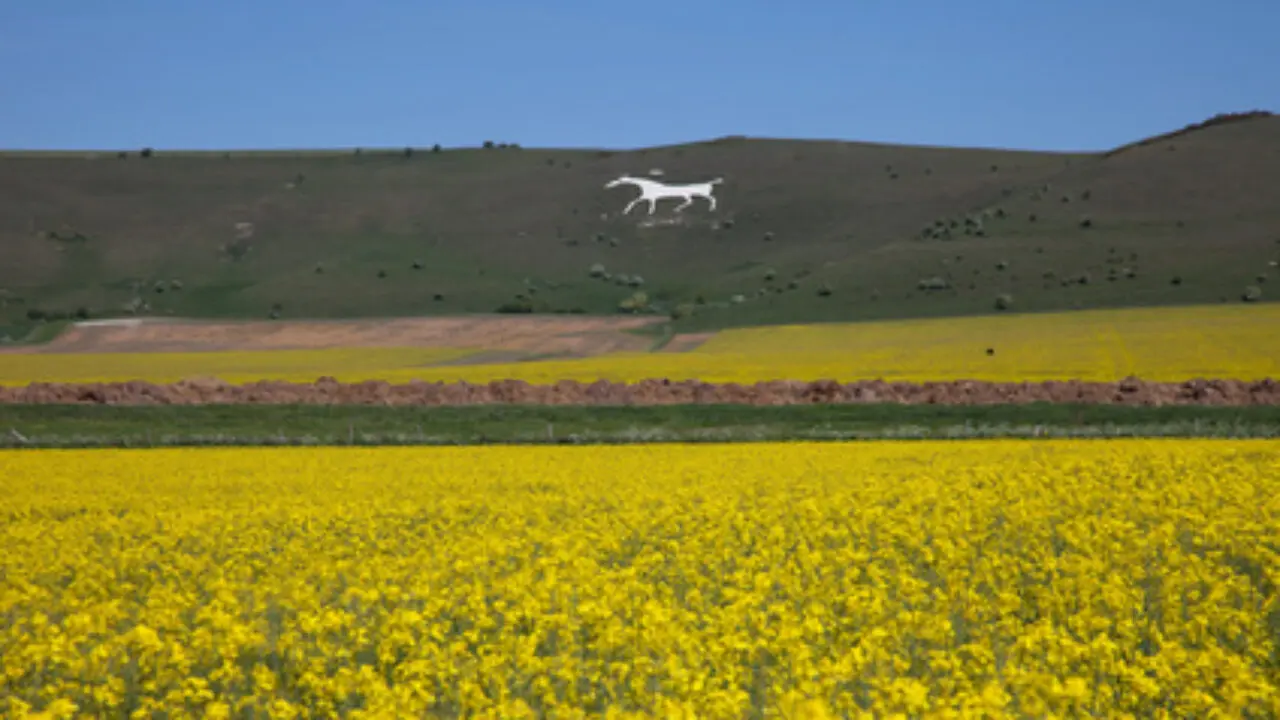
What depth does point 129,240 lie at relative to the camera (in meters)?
122

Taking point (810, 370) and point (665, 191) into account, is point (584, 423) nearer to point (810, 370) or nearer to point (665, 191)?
point (810, 370)

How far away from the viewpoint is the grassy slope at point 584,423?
34625 millimetres

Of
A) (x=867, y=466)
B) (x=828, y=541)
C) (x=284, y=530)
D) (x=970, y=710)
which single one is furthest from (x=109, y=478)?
(x=970, y=710)

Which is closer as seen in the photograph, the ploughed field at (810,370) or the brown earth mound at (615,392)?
the brown earth mound at (615,392)

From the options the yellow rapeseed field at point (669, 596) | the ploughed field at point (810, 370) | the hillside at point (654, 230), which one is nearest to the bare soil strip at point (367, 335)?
the ploughed field at point (810, 370)

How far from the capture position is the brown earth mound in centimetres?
3872

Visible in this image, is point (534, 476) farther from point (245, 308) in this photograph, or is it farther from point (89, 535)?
point (245, 308)

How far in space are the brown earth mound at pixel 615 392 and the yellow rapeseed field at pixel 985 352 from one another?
268cm

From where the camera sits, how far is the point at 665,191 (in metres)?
132

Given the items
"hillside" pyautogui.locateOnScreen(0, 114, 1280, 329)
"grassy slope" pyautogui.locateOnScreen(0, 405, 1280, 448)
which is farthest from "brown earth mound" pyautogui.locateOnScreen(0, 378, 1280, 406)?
"hillside" pyautogui.locateOnScreen(0, 114, 1280, 329)

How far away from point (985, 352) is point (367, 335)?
34.8 meters

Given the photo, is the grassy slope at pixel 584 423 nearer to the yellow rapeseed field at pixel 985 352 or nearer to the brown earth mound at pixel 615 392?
the brown earth mound at pixel 615 392

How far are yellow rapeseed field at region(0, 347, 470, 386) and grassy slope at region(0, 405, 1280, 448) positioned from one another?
9.20m

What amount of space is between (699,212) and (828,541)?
111 meters
